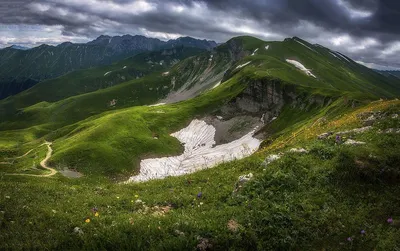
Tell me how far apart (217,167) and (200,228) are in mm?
10872

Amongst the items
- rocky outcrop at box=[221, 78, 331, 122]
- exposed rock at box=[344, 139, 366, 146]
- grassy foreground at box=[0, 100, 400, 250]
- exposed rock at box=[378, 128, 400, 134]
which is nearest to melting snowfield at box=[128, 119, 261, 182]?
rocky outcrop at box=[221, 78, 331, 122]

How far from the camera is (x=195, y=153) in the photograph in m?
139

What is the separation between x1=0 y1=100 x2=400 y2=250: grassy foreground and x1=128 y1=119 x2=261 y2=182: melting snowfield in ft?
294

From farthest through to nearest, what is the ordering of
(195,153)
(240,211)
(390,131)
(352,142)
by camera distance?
(195,153)
(390,131)
(352,142)
(240,211)

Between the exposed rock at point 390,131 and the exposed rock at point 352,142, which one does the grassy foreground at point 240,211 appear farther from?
the exposed rock at point 390,131

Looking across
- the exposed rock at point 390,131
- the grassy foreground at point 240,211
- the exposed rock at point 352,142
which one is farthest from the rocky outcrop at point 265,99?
the grassy foreground at point 240,211

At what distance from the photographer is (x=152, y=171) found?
121500 millimetres

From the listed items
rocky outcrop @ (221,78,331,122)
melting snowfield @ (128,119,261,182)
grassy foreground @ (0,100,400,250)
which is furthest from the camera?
rocky outcrop @ (221,78,331,122)

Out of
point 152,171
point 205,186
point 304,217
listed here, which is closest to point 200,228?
point 304,217

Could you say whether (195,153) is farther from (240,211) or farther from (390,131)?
(240,211)

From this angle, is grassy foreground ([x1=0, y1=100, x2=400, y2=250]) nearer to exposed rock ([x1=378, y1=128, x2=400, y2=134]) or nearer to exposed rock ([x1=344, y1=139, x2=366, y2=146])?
exposed rock ([x1=344, y1=139, x2=366, y2=146])

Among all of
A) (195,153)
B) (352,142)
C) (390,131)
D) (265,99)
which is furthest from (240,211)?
(265,99)

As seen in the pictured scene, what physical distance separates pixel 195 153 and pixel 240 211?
4910 inches

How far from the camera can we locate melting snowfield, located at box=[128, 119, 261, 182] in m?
119
